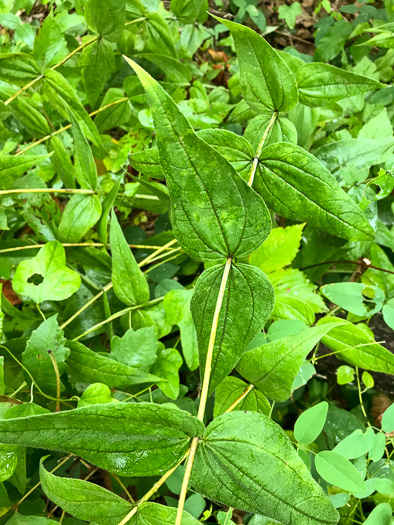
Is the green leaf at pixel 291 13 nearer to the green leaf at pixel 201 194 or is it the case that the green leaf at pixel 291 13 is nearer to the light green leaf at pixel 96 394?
the green leaf at pixel 201 194

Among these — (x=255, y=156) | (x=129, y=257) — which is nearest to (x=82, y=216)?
(x=129, y=257)

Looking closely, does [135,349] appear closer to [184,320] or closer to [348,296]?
[184,320]

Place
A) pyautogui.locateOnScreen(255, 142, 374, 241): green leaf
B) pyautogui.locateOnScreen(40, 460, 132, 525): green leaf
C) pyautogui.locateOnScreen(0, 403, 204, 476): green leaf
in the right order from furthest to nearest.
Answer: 1. pyautogui.locateOnScreen(255, 142, 374, 241): green leaf
2. pyautogui.locateOnScreen(40, 460, 132, 525): green leaf
3. pyautogui.locateOnScreen(0, 403, 204, 476): green leaf

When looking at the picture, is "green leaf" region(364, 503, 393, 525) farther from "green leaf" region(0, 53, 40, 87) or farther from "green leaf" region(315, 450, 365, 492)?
"green leaf" region(0, 53, 40, 87)

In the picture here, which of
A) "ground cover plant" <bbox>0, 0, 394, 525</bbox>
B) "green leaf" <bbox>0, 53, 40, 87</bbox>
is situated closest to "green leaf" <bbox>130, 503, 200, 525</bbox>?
"ground cover plant" <bbox>0, 0, 394, 525</bbox>

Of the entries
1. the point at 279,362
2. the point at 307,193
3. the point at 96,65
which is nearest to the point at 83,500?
the point at 279,362

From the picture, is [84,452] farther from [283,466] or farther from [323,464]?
[323,464]
